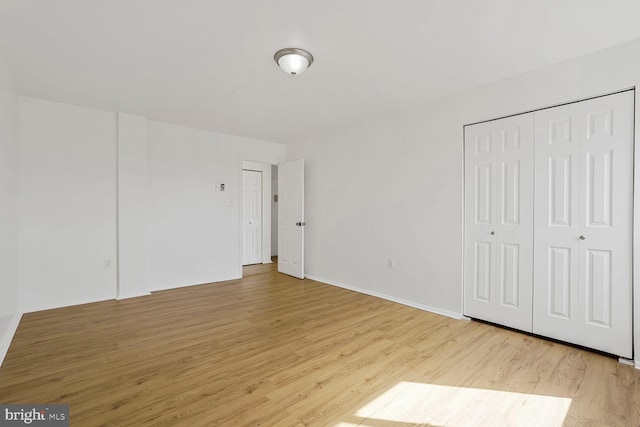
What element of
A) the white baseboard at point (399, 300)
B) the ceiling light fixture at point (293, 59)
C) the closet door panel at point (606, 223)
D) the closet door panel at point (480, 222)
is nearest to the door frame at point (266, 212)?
the white baseboard at point (399, 300)

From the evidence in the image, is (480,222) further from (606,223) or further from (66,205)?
(66,205)

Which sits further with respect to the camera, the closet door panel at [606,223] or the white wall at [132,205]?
the white wall at [132,205]

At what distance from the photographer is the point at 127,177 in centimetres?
425

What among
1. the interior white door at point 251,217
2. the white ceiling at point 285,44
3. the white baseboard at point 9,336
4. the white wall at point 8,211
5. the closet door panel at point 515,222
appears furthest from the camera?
the interior white door at point 251,217

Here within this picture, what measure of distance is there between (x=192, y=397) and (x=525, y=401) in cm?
219

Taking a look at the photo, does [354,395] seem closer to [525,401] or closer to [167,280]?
[525,401]

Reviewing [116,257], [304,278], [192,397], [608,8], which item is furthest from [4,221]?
[608,8]

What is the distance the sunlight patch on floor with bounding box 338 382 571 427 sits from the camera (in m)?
1.75

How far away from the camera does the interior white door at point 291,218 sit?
17.8ft

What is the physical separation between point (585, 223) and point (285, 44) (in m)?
3.02

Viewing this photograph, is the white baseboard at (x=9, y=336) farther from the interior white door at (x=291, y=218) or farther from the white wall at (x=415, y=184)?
the white wall at (x=415, y=184)

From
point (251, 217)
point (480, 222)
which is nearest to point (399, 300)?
point (480, 222)

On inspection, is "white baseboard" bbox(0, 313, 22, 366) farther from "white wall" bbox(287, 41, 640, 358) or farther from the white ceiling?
"white wall" bbox(287, 41, 640, 358)

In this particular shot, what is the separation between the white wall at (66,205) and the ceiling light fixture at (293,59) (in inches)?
119
